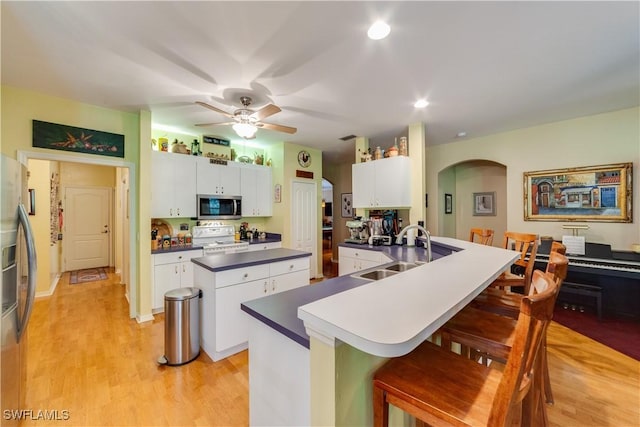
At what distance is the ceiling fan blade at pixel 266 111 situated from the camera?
7.75 ft

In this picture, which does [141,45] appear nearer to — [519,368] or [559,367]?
[519,368]

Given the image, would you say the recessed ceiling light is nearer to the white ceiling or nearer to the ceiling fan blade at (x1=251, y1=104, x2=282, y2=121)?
the white ceiling

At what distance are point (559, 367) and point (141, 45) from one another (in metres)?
4.31

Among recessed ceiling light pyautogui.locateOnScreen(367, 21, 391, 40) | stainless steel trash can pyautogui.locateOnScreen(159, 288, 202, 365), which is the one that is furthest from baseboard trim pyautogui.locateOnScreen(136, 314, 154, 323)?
recessed ceiling light pyautogui.locateOnScreen(367, 21, 391, 40)

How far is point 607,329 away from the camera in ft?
9.52

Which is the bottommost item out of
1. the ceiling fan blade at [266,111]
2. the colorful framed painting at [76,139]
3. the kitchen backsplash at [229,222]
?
the kitchen backsplash at [229,222]

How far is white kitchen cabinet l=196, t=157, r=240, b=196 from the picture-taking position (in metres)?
4.09

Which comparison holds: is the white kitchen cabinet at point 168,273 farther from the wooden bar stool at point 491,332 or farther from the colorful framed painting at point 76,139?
the wooden bar stool at point 491,332

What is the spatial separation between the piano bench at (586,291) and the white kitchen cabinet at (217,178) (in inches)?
194

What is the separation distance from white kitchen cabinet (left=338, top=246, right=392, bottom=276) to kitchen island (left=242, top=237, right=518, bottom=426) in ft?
5.65

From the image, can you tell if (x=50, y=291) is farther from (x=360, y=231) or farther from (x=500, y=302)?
(x=500, y=302)

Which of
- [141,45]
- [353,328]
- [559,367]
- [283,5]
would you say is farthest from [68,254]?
[559,367]

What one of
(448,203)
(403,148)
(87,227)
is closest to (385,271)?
(403,148)

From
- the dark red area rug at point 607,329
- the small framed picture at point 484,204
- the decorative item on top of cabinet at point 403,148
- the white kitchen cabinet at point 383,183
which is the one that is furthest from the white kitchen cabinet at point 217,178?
the dark red area rug at point 607,329
